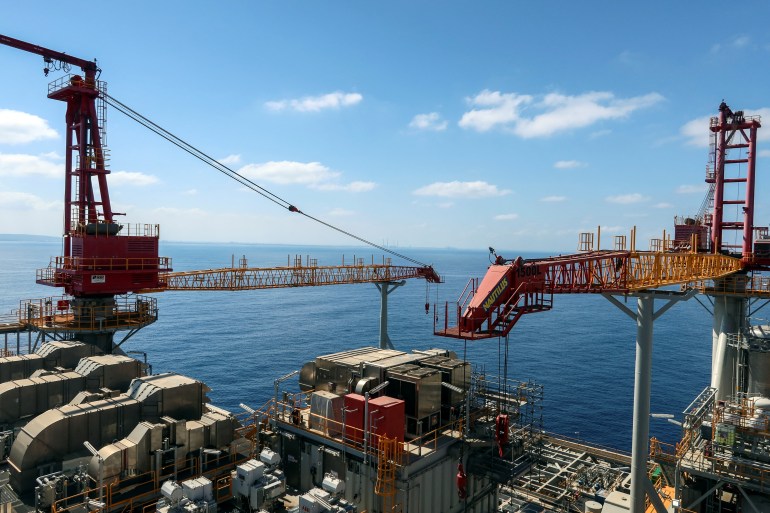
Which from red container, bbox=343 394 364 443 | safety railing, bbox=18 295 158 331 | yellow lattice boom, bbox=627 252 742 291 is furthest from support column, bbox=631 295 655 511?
safety railing, bbox=18 295 158 331

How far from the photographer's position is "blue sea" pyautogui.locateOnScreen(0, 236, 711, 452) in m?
58.8

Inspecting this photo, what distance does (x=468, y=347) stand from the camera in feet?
299

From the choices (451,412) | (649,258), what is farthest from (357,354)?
(649,258)

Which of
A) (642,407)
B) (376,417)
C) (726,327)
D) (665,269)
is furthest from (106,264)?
(726,327)

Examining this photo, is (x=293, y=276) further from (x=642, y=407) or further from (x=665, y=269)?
(x=642, y=407)

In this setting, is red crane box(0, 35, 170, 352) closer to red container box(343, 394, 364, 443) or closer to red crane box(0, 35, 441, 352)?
red crane box(0, 35, 441, 352)

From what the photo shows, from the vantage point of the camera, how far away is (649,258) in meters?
26.0

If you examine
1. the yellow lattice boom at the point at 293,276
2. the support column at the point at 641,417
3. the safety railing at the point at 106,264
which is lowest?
the support column at the point at 641,417

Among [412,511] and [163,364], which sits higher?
[412,511]

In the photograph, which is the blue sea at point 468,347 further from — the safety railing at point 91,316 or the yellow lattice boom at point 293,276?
the safety railing at point 91,316

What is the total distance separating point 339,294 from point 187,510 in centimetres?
15454

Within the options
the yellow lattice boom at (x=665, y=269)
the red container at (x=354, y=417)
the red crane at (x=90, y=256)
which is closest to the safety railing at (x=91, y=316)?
the red crane at (x=90, y=256)

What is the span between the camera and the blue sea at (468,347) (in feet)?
193

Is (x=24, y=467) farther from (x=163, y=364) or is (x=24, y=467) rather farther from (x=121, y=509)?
(x=163, y=364)
